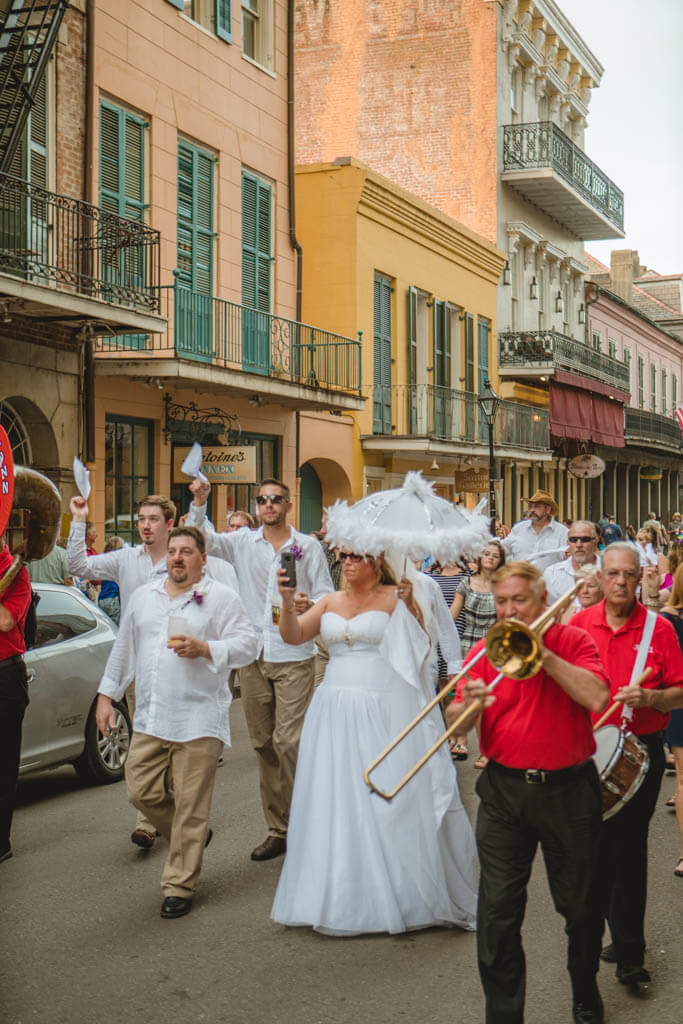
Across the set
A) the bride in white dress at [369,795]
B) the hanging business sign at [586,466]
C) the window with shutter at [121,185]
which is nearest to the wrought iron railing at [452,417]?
the hanging business sign at [586,466]

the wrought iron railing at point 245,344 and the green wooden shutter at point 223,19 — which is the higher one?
the green wooden shutter at point 223,19

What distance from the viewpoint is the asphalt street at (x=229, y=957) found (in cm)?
498

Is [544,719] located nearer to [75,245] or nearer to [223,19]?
[75,245]

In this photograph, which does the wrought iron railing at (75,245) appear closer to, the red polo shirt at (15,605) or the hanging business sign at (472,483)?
the red polo shirt at (15,605)

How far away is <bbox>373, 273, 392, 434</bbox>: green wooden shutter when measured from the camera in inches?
971

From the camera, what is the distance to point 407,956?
5.55m

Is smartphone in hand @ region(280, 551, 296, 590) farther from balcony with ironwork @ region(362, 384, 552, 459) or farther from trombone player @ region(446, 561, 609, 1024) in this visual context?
balcony with ironwork @ region(362, 384, 552, 459)

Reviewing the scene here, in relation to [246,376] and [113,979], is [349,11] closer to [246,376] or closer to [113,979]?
[246,376]

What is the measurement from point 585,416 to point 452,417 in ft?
30.4

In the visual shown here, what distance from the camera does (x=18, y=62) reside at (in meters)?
A: 14.3

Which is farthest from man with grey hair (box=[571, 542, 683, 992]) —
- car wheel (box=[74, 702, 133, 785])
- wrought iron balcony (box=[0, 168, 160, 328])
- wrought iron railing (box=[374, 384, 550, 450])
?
wrought iron railing (box=[374, 384, 550, 450])

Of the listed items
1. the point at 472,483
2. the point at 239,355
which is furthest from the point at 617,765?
the point at 472,483

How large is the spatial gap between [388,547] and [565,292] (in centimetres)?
3320

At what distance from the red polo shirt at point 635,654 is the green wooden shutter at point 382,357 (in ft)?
63.1
